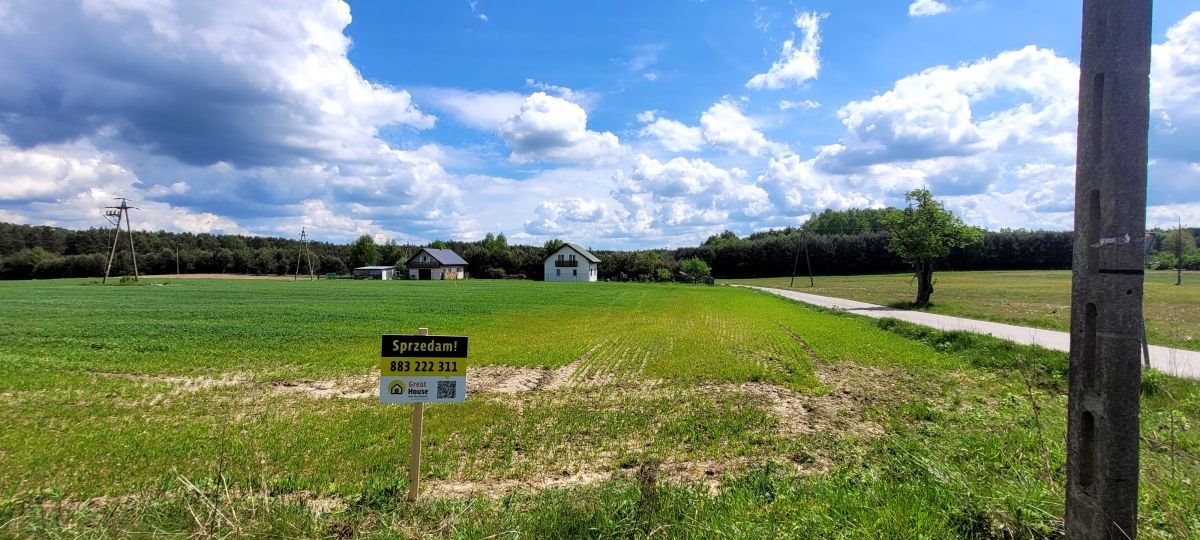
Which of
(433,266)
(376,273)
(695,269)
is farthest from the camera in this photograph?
(376,273)

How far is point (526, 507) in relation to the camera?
434 cm

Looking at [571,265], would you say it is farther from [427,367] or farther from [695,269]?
[427,367]

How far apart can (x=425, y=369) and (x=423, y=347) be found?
0.22 meters

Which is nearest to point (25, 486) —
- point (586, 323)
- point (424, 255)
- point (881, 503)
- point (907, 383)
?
point (881, 503)

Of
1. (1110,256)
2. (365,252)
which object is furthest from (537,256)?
(1110,256)

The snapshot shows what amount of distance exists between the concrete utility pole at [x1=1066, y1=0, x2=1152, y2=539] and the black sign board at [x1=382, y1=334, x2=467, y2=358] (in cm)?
443

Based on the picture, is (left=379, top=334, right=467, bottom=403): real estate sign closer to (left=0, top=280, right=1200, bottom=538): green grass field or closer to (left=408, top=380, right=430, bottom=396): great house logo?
(left=408, top=380, right=430, bottom=396): great house logo

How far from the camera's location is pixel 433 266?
89.2 metres

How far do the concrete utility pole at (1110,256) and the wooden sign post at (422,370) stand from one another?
4.37 metres

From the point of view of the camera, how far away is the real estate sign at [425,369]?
472cm

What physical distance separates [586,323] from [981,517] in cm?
1810

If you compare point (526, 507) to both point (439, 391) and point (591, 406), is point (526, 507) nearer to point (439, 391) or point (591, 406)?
point (439, 391)

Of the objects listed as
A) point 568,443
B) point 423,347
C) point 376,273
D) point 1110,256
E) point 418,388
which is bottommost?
point 376,273

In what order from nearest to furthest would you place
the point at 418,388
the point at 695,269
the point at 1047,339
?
the point at 418,388, the point at 1047,339, the point at 695,269
